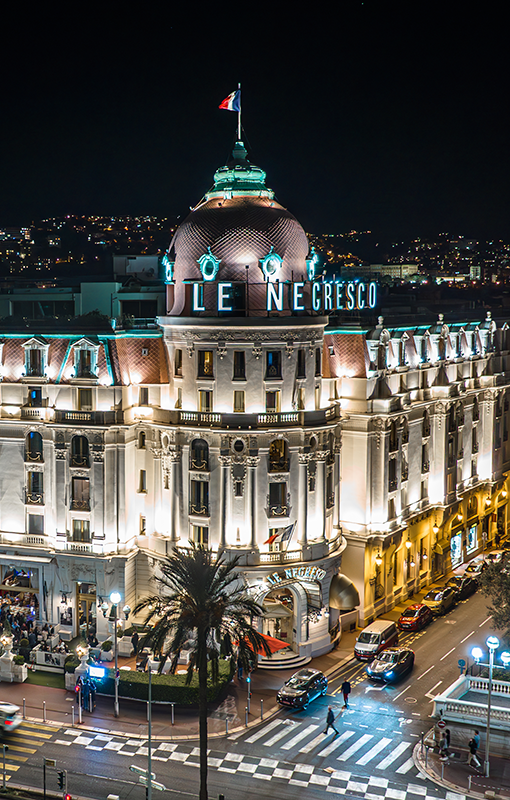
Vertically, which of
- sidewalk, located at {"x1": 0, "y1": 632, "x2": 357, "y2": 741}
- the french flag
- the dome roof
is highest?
the french flag

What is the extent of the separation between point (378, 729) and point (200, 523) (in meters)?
21.3

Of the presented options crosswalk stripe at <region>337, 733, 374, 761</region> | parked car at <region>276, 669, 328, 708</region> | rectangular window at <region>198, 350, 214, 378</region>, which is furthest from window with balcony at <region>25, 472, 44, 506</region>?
crosswalk stripe at <region>337, 733, 374, 761</region>

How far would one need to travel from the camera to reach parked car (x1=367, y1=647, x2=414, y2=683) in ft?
222

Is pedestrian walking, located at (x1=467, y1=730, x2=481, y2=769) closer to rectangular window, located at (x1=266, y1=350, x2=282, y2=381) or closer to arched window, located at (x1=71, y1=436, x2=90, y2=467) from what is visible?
rectangular window, located at (x1=266, y1=350, x2=282, y2=381)

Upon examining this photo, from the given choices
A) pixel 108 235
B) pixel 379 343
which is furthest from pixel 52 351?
pixel 108 235

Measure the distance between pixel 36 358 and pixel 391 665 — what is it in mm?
36613

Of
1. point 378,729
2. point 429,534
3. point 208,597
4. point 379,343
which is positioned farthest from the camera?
point 429,534

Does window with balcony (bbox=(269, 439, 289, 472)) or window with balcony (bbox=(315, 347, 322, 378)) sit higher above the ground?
window with balcony (bbox=(315, 347, 322, 378))

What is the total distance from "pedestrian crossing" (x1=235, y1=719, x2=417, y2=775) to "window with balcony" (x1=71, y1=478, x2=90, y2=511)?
23845 millimetres

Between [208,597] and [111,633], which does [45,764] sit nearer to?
[208,597]

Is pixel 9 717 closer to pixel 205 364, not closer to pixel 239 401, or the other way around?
pixel 239 401

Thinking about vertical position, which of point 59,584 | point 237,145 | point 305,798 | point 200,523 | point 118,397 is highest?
point 237,145

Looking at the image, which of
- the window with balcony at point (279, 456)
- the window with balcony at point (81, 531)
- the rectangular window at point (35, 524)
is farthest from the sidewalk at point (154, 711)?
the window with balcony at point (279, 456)

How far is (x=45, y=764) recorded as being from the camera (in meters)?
50.8
